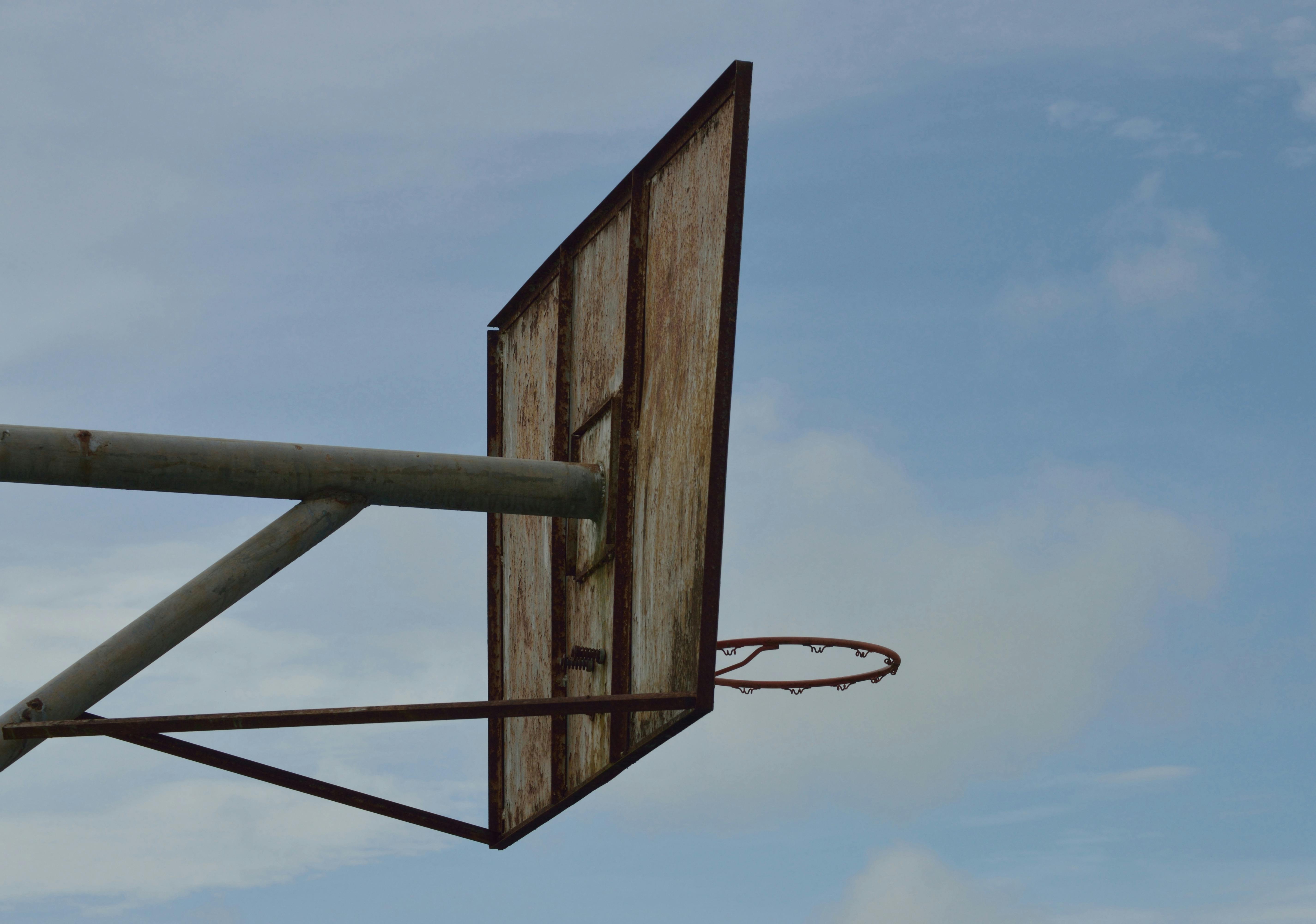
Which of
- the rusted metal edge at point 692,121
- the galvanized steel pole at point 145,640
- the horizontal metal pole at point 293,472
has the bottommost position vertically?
the galvanized steel pole at point 145,640

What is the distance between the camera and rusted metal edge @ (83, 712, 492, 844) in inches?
259

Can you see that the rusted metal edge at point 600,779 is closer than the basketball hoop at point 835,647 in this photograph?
Yes

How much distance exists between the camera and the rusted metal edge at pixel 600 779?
6195 mm

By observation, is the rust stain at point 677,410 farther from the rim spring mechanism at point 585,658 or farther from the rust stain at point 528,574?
the rust stain at point 528,574

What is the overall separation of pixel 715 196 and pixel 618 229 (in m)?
1.17

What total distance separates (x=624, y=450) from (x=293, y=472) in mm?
1465

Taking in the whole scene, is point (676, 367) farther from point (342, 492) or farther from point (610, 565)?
point (342, 492)

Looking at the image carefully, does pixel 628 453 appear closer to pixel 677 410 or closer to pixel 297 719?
pixel 677 410

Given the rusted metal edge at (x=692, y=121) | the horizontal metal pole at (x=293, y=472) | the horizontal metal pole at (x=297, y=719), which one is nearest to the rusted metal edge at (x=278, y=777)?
the horizontal metal pole at (x=297, y=719)

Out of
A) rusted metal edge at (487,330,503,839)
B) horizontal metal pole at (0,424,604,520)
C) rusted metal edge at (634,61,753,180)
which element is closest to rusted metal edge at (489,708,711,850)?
rusted metal edge at (487,330,503,839)

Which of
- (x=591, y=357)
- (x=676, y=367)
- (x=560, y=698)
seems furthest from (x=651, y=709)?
(x=591, y=357)

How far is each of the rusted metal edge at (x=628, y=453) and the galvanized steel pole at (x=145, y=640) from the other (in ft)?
4.96

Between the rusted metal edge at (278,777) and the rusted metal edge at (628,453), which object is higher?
the rusted metal edge at (628,453)

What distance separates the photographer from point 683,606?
6.24 meters
